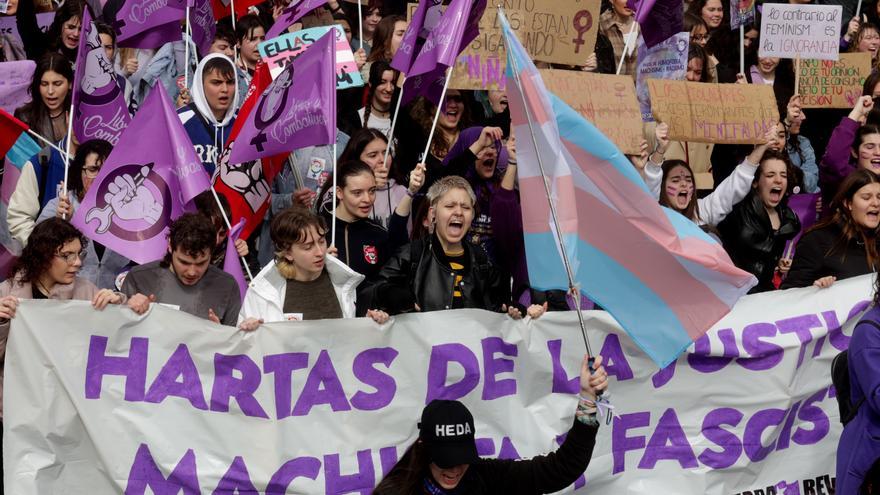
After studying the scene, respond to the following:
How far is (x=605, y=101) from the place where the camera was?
9398mm

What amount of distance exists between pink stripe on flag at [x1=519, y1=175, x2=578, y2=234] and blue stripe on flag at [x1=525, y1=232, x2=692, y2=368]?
7cm

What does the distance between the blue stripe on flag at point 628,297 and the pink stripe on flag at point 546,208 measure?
73 millimetres

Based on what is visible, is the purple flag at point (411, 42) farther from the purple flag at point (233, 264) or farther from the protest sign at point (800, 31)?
the protest sign at point (800, 31)

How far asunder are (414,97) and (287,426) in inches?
134

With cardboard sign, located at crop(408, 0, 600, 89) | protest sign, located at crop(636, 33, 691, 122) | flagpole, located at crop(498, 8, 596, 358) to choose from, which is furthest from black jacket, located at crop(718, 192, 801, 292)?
flagpole, located at crop(498, 8, 596, 358)

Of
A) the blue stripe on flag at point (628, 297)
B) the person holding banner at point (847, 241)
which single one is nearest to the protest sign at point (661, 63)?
the person holding banner at point (847, 241)

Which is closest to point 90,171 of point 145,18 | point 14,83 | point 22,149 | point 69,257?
point 22,149

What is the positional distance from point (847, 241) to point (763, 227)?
1268 mm

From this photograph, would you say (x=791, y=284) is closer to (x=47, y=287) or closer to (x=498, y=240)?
(x=498, y=240)

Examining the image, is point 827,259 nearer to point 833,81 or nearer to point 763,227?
point 763,227

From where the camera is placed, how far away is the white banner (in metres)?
6.78

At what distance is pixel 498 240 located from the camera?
8.33 metres

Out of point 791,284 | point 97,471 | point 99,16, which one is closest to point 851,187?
point 791,284

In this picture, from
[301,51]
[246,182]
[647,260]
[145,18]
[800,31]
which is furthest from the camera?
[800,31]
